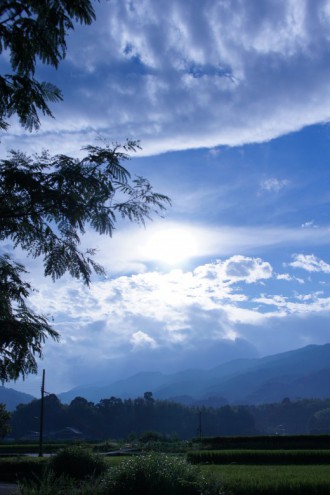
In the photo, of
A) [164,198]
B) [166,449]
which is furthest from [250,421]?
[164,198]

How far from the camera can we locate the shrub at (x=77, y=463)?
17984 mm

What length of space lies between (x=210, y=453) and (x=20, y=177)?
24978 mm

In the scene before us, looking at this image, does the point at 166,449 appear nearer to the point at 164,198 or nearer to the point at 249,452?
the point at 249,452

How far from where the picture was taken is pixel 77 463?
18125 millimetres

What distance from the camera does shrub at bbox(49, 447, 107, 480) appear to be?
17984 millimetres

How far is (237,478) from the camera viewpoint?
1481cm

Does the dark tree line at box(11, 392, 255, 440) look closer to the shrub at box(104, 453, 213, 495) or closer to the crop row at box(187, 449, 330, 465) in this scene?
the crop row at box(187, 449, 330, 465)

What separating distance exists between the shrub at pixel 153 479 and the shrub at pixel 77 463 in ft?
25.0

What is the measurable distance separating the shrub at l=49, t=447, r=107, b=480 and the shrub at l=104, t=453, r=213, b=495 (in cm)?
763

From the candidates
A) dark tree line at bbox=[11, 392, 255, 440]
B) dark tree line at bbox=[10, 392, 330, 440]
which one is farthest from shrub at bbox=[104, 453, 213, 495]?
dark tree line at bbox=[11, 392, 255, 440]

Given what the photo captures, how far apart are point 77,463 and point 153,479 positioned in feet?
28.9

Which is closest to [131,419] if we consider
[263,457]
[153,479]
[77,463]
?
[263,457]

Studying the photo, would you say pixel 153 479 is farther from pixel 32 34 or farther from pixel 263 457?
pixel 263 457

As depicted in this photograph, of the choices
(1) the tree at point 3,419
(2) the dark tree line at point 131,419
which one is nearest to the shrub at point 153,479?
(1) the tree at point 3,419
